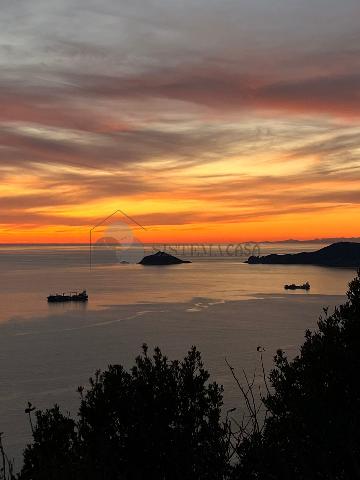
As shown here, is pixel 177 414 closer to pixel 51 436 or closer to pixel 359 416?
pixel 51 436

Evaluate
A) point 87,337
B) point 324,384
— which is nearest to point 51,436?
point 324,384

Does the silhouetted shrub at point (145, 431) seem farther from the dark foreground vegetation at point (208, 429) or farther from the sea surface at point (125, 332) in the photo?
the sea surface at point (125, 332)

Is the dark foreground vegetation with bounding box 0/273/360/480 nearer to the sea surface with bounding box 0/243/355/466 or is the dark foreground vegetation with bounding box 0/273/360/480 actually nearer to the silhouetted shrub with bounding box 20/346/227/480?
the silhouetted shrub with bounding box 20/346/227/480

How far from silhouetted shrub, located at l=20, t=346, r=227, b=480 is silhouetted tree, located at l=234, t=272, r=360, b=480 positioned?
1092 mm

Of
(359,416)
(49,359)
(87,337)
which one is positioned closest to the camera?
(359,416)

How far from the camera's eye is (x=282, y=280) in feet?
552

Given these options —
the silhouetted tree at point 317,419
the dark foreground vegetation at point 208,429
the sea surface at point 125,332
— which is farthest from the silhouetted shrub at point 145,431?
the sea surface at point 125,332

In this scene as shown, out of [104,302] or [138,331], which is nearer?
[138,331]

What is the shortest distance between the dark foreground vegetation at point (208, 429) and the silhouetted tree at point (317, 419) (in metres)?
0.02

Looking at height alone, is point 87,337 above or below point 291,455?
below

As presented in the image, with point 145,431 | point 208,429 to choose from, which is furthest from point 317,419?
point 145,431

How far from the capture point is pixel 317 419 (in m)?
11.8

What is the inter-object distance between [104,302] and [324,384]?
310ft

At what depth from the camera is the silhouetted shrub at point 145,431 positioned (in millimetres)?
12406
